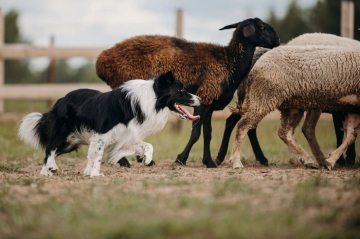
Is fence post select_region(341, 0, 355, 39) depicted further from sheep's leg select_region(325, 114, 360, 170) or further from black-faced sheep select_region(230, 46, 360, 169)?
sheep's leg select_region(325, 114, 360, 170)

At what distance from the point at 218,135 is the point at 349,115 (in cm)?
623

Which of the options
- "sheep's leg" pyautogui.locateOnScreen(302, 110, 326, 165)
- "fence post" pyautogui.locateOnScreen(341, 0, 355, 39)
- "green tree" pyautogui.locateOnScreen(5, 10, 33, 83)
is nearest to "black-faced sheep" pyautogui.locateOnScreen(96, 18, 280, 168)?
"sheep's leg" pyautogui.locateOnScreen(302, 110, 326, 165)

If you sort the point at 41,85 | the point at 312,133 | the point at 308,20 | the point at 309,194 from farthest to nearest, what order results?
the point at 308,20 < the point at 41,85 < the point at 312,133 < the point at 309,194

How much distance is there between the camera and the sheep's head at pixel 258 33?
325 inches

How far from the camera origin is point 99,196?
499cm

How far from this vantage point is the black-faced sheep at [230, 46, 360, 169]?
7562 millimetres

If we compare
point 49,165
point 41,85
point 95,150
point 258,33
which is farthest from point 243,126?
point 41,85

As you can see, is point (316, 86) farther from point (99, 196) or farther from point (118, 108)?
point (99, 196)

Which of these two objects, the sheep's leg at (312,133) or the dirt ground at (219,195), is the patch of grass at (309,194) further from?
the sheep's leg at (312,133)

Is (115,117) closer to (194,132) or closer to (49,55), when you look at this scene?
(194,132)

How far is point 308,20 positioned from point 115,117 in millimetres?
27096

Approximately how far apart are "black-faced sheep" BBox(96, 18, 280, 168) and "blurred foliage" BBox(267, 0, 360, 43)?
66.5 feet

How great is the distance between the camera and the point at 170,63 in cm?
807

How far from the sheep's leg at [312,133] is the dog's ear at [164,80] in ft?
9.85
